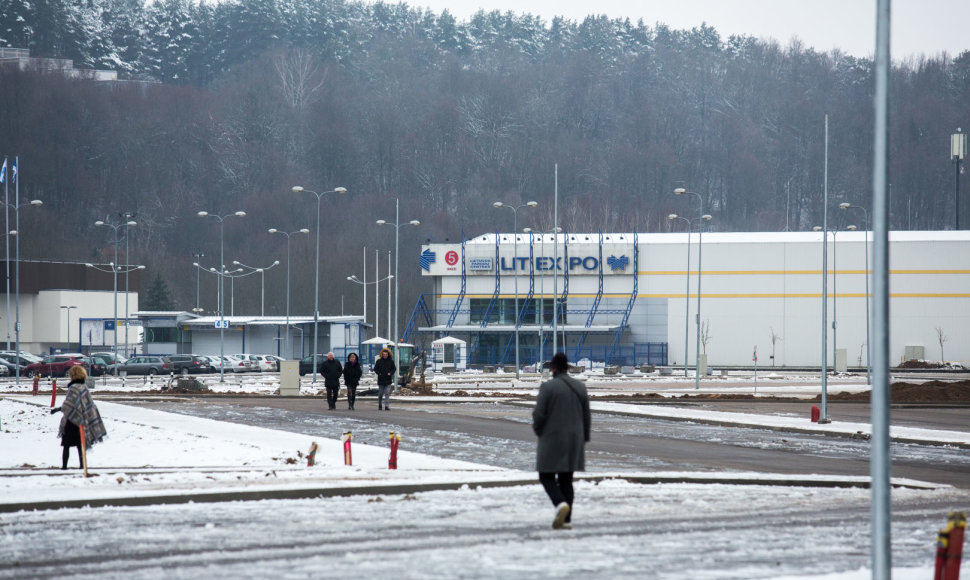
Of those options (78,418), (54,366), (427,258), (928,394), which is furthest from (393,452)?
(427,258)

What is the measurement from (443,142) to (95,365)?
10694 cm

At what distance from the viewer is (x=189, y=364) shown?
237 ft

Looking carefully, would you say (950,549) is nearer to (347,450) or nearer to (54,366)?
(347,450)

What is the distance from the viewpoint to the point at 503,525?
40.2 feet

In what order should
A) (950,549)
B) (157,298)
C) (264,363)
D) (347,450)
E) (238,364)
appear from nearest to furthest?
(950,549) < (347,450) < (238,364) < (264,363) < (157,298)

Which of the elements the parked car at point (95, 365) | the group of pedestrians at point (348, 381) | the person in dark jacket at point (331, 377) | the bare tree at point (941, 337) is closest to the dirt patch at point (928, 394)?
the group of pedestrians at point (348, 381)

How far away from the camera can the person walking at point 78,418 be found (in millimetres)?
16828

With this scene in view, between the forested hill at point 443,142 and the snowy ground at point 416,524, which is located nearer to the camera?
the snowy ground at point 416,524

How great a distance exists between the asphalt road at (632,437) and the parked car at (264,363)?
1586 inches

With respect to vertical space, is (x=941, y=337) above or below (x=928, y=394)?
above

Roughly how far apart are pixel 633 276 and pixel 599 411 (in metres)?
52.0

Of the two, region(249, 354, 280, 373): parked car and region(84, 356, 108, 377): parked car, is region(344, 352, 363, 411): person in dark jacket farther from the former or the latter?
region(249, 354, 280, 373): parked car

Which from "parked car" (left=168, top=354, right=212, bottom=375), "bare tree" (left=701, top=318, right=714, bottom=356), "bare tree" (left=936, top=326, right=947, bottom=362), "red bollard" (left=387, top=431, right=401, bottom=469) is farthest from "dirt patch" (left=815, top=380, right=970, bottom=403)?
"parked car" (left=168, top=354, right=212, bottom=375)

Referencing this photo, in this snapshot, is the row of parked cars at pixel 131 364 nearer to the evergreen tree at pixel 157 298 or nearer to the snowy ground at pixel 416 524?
the snowy ground at pixel 416 524
